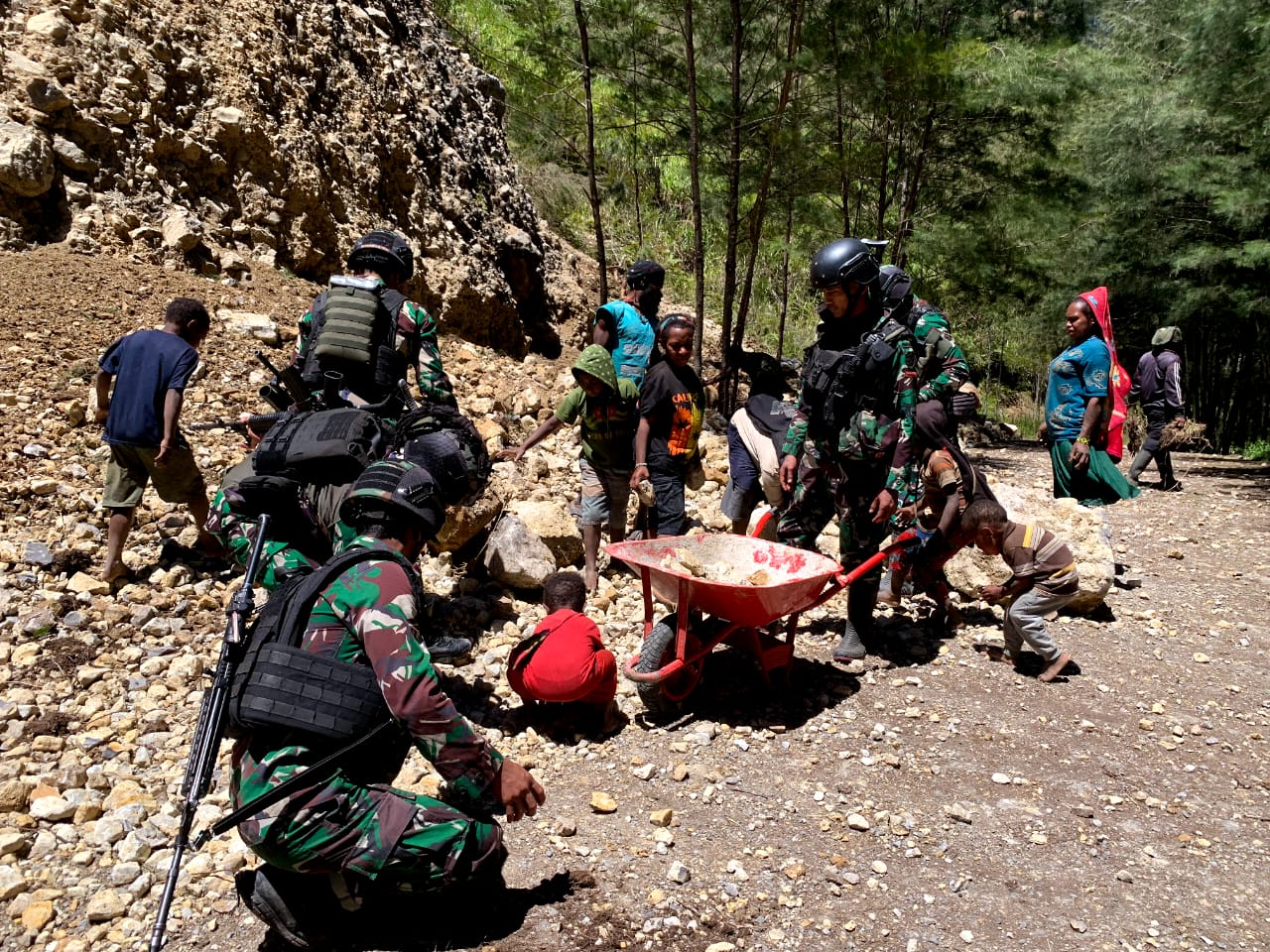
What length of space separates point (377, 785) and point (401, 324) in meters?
2.37

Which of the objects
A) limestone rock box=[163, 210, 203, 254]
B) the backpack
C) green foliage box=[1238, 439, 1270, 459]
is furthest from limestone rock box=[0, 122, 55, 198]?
A: green foliage box=[1238, 439, 1270, 459]

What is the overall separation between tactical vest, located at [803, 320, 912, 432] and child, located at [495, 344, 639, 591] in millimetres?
1172

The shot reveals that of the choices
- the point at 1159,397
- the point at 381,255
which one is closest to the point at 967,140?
the point at 1159,397

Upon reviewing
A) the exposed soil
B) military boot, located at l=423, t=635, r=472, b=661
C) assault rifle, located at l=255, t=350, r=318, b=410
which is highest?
assault rifle, located at l=255, t=350, r=318, b=410

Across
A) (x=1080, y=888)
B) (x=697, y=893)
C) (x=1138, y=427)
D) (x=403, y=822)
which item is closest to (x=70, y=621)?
(x=403, y=822)

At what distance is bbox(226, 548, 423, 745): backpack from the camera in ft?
7.73

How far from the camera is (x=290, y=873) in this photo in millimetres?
2545

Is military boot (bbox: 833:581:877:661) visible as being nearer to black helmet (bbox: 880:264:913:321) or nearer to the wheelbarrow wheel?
the wheelbarrow wheel

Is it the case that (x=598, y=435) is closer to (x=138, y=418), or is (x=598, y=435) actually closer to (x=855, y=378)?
(x=855, y=378)

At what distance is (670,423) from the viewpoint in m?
5.12

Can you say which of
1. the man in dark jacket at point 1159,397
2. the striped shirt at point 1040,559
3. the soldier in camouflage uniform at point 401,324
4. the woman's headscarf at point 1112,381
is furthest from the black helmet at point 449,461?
the man in dark jacket at point 1159,397

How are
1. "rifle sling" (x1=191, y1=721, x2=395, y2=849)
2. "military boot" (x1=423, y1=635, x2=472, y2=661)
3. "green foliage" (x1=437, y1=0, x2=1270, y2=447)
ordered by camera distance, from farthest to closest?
"green foliage" (x1=437, y1=0, x2=1270, y2=447)
"military boot" (x1=423, y1=635, x2=472, y2=661)
"rifle sling" (x1=191, y1=721, x2=395, y2=849)

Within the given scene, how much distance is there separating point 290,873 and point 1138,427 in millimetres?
14347

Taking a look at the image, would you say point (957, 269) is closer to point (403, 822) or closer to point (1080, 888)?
point (1080, 888)
